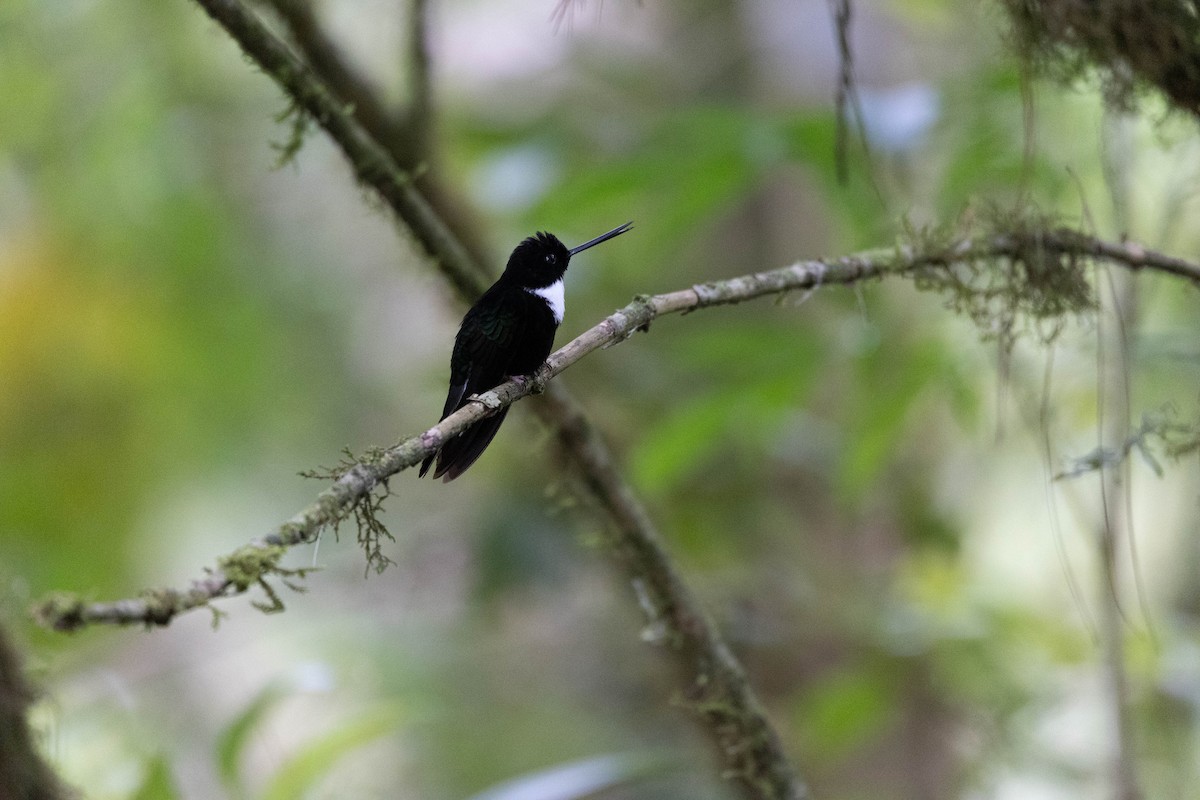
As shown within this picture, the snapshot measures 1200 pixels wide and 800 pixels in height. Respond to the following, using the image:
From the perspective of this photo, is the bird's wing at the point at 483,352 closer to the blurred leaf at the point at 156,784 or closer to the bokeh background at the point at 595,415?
the bokeh background at the point at 595,415

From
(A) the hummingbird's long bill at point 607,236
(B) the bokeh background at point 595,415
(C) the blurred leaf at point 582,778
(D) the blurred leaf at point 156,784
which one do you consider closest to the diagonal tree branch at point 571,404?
(A) the hummingbird's long bill at point 607,236

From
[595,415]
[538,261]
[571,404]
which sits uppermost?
[595,415]

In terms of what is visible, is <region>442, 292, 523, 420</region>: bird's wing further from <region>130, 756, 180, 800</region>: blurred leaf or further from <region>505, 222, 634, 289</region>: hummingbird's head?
<region>130, 756, 180, 800</region>: blurred leaf

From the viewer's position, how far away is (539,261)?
2.35 m

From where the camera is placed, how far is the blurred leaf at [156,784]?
2.56 meters

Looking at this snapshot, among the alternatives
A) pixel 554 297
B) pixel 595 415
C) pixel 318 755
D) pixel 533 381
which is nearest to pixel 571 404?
pixel 554 297

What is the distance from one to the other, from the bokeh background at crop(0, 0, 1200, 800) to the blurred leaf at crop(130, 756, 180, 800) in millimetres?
11

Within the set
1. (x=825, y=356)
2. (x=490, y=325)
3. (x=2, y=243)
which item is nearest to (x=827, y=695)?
(x=825, y=356)

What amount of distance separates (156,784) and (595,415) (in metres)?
2.36

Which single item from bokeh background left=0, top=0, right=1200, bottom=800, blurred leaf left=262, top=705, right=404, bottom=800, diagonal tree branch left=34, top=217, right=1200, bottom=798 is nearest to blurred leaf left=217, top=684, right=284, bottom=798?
bokeh background left=0, top=0, right=1200, bottom=800

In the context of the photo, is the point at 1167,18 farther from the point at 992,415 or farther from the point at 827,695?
the point at 992,415

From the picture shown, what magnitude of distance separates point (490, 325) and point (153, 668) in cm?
409

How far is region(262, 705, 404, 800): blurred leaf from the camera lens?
2.90m

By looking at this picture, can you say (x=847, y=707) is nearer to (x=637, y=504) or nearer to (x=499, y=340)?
(x=637, y=504)
